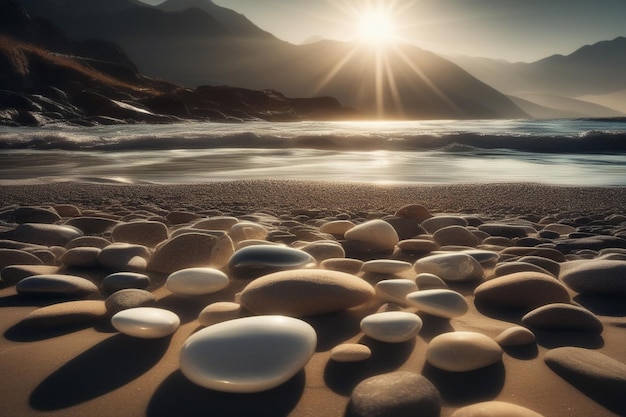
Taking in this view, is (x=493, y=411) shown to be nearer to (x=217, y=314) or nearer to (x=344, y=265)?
(x=217, y=314)

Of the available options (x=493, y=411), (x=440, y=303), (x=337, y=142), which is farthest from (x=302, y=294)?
(x=337, y=142)

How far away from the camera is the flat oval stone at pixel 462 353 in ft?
3.06

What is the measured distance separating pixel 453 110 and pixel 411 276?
3897 inches

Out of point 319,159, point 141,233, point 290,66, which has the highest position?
point 290,66

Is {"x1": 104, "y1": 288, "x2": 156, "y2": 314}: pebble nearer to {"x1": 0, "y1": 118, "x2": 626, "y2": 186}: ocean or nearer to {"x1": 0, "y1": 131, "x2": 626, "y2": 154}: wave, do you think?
{"x1": 0, "y1": 118, "x2": 626, "y2": 186}: ocean

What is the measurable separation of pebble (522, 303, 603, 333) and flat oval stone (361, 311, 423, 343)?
13.4 inches

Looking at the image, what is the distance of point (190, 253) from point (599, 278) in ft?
4.43

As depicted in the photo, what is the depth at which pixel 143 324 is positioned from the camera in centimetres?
106

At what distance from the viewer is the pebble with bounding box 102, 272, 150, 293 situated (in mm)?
1489

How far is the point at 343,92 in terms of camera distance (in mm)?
89125

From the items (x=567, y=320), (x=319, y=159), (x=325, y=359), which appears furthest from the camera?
(x=319, y=159)

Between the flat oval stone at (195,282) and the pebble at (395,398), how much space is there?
687 mm

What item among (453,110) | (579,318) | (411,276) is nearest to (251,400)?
(579,318)

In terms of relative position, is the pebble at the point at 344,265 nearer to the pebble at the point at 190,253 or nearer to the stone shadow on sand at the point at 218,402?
the pebble at the point at 190,253
